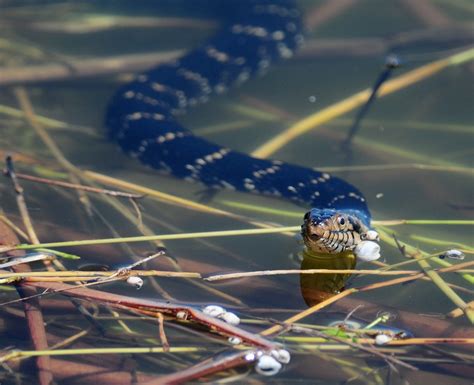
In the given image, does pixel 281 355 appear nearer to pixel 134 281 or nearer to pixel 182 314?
pixel 182 314

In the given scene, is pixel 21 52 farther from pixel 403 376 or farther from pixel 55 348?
pixel 403 376

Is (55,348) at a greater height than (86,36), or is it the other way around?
(86,36)

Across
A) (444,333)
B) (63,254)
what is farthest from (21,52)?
(444,333)

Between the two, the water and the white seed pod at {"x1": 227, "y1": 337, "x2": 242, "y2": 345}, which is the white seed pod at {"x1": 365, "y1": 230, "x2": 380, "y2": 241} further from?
the white seed pod at {"x1": 227, "y1": 337, "x2": 242, "y2": 345}

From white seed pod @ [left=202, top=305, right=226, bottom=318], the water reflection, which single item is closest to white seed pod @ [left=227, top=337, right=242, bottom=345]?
white seed pod @ [left=202, top=305, right=226, bottom=318]

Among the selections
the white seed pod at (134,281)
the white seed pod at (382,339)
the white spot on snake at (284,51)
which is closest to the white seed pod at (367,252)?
the white seed pod at (382,339)

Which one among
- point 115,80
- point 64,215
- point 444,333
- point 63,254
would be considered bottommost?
point 444,333

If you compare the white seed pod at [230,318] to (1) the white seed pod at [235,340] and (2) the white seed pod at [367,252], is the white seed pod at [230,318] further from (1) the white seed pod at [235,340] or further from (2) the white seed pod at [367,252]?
(2) the white seed pod at [367,252]
